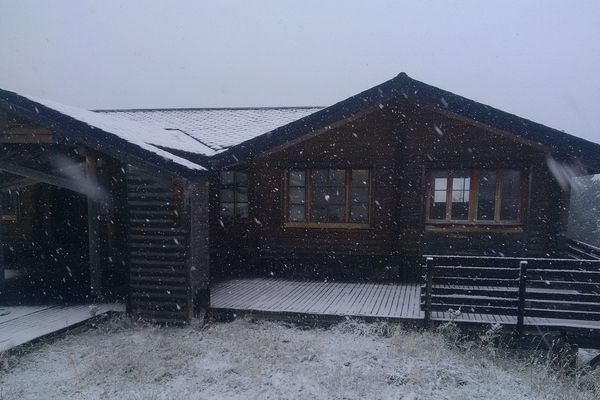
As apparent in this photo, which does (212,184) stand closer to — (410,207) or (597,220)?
(410,207)

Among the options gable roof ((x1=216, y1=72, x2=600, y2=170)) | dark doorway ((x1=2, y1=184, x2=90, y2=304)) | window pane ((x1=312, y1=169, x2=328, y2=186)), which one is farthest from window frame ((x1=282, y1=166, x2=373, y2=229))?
dark doorway ((x1=2, y1=184, x2=90, y2=304))

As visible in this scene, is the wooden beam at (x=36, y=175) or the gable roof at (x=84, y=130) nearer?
the gable roof at (x=84, y=130)

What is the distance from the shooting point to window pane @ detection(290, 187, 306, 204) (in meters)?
11.3

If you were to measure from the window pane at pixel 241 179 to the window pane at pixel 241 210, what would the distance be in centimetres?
65

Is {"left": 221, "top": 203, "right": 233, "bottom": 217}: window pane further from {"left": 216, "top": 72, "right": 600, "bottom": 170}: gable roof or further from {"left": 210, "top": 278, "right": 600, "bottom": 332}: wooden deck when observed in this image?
{"left": 210, "top": 278, "right": 600, "bottom": 332}: wooden deck

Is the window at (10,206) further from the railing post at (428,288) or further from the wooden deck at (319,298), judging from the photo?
the railing post at (428,288)

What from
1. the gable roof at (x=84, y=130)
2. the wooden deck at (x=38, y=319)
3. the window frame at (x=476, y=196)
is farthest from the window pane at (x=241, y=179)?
the window frame at (x=476, y=196)

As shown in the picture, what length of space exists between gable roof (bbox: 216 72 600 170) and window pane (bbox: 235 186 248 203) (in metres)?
1.51

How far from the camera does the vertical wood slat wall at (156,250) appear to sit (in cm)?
777

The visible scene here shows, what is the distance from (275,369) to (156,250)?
3479mm

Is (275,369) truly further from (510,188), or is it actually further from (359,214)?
(510,188)

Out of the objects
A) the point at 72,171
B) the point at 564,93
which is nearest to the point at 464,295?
the point at 72,171

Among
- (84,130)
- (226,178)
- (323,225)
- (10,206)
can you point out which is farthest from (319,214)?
(10,206)

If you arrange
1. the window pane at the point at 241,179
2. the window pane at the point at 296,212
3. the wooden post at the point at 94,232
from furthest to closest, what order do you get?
the window pane at the point at 241,179 < the window pane at the point at 296,212 < the wooden post at the point at 94,232
